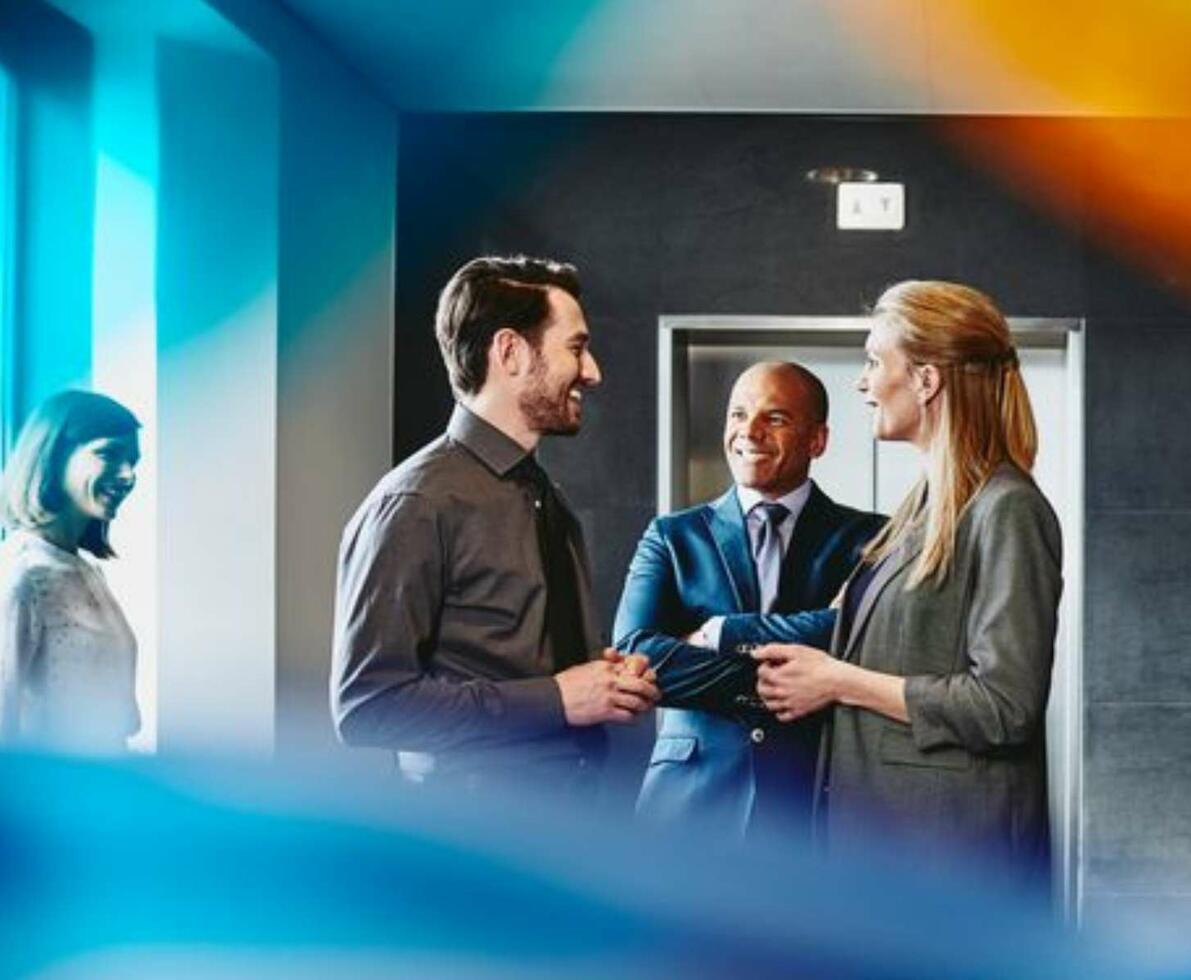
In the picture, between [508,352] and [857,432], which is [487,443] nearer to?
[508,352]

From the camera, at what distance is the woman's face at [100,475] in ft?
6.75

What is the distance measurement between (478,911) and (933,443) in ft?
3.42

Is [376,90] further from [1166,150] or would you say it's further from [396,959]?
[396,959]

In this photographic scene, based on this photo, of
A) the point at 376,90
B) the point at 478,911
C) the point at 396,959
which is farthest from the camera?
the point at 376,90

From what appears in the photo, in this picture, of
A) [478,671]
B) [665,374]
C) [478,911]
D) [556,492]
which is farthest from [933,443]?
[665,374]

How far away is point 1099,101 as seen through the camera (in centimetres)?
325

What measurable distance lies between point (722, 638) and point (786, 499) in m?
0.23

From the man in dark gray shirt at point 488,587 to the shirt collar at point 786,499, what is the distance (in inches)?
21.5

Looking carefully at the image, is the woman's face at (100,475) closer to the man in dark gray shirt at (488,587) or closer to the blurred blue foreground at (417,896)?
the blurred blue foreground at (417,896)

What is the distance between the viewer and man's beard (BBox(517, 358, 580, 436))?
1.46 metres

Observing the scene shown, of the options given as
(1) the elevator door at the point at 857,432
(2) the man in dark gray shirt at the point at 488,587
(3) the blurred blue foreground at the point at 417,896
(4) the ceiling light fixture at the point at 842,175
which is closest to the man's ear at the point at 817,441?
(3) the blurred blue foreground at the point at 417,896

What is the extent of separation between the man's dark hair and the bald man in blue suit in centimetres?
50

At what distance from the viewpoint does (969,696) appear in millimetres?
1433

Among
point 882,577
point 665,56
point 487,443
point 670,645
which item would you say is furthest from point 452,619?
point 665,56
